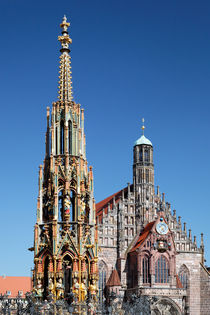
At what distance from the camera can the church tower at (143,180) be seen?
66125 mm

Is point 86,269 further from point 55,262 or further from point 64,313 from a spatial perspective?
point 64,313

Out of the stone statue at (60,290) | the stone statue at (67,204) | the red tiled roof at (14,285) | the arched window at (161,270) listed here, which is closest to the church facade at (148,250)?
the arched window at (161,270)

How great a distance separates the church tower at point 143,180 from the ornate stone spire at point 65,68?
92.5 ft

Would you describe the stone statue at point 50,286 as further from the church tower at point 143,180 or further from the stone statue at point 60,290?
the church tower at point 143,180

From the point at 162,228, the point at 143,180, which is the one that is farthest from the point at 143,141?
the point at 162,228

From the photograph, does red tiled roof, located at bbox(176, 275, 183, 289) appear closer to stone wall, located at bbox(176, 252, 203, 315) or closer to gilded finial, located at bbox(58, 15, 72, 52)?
stone wall, located at bbox(176, 252, 203, 315)

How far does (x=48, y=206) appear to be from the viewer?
36906mm

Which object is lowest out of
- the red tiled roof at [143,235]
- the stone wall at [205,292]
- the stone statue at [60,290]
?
the stone wall at [205,292]

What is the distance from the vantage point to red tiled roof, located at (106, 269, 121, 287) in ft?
202

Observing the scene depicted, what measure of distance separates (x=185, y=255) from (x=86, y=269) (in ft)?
110

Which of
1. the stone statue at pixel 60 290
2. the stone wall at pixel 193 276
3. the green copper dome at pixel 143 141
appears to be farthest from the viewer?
the green copper dome at pixel 143 141

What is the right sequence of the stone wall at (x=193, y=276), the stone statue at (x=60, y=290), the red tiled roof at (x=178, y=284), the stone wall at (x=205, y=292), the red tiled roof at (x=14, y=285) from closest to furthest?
the stone statue at (x=60, y=290) → the red tiled roof at (x=178, y=284) → the stone wall at (x=205, y=292) → the stone wall at (x=193, y=276) → the red tiled roof at (x=14, y=285)

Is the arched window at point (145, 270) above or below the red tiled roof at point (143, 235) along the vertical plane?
below

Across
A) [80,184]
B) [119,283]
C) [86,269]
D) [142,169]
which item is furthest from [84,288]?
[142,169]
